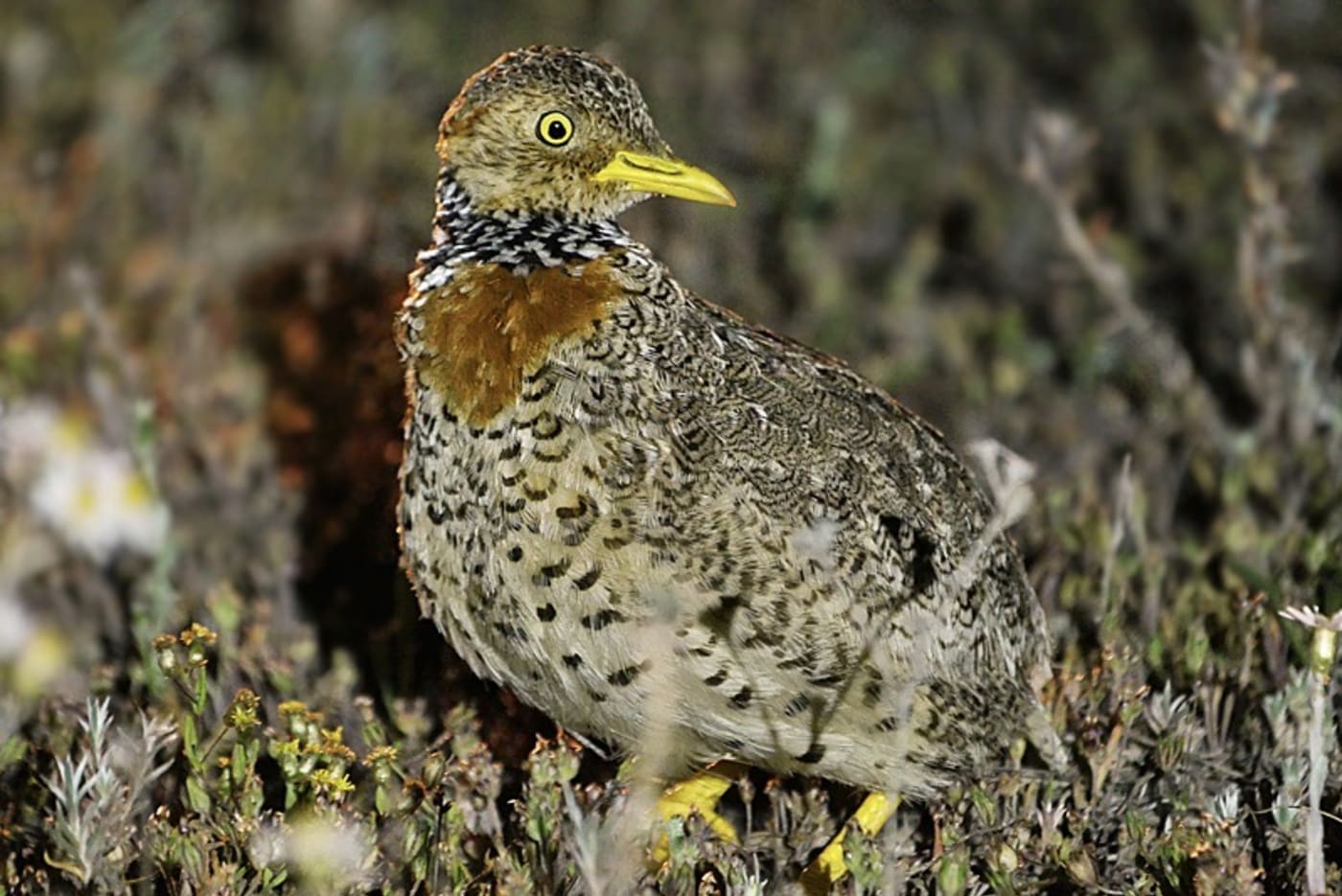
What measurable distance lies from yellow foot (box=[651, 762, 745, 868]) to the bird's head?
1.20m

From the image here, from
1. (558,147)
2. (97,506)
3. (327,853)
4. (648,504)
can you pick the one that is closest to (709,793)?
(648,504)

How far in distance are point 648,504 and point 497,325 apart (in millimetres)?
443

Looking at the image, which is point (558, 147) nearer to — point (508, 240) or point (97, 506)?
point (508, 240)

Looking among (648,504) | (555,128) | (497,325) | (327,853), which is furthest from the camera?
(555,128)

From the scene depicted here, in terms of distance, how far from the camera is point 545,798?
312 centimetres

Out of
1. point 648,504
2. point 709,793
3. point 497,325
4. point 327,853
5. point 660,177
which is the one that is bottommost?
point 709,793

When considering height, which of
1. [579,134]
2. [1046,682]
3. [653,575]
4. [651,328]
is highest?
[579,134]

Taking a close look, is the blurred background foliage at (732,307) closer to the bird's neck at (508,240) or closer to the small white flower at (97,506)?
the small white flower at (97,506)

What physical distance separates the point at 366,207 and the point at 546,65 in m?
3.00

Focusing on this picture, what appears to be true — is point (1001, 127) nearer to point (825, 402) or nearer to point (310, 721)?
point (825, 402)

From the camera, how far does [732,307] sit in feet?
20.7

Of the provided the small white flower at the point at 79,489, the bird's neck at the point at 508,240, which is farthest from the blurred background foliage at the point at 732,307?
the bird's neck at the point at 508,240

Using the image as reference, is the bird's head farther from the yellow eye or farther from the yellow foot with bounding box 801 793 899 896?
the yellow foot with bounding box 801 793 899 896

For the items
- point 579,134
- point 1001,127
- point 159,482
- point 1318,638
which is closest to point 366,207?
point 159,482
